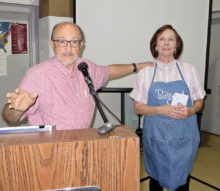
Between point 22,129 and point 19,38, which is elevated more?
point 19,38

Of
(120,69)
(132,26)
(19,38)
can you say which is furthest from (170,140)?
(19,38)

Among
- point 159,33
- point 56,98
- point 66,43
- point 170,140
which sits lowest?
point 170,140

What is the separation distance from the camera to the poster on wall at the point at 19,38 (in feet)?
8.02

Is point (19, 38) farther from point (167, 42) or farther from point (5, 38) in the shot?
point (167, 42)

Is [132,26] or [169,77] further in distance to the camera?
[132,26]

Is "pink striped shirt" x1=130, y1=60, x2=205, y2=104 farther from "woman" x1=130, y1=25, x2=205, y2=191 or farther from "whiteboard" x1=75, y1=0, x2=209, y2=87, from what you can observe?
"whiteboard" x1=75, y1=0, x2=209, y2=87

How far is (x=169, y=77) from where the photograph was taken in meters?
1.50

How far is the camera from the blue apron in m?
1.45

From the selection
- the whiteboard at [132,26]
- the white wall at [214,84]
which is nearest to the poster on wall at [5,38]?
the whiteboard at [132,26]

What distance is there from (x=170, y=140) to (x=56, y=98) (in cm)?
76

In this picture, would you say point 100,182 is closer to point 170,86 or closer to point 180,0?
point 170,86

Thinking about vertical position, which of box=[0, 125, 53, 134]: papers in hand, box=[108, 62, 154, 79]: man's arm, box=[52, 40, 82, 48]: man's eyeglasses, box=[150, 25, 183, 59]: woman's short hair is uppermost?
box=[150, 25, 183, 59]: woman's short hair

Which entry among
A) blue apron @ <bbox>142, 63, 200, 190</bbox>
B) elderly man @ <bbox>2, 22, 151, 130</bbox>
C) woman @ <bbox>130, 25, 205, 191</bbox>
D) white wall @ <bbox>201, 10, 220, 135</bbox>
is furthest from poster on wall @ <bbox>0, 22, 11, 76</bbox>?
white wall @ <bbox>201, 10, 220, 135</bbox>

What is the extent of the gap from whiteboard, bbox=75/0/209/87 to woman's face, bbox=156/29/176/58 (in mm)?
784
